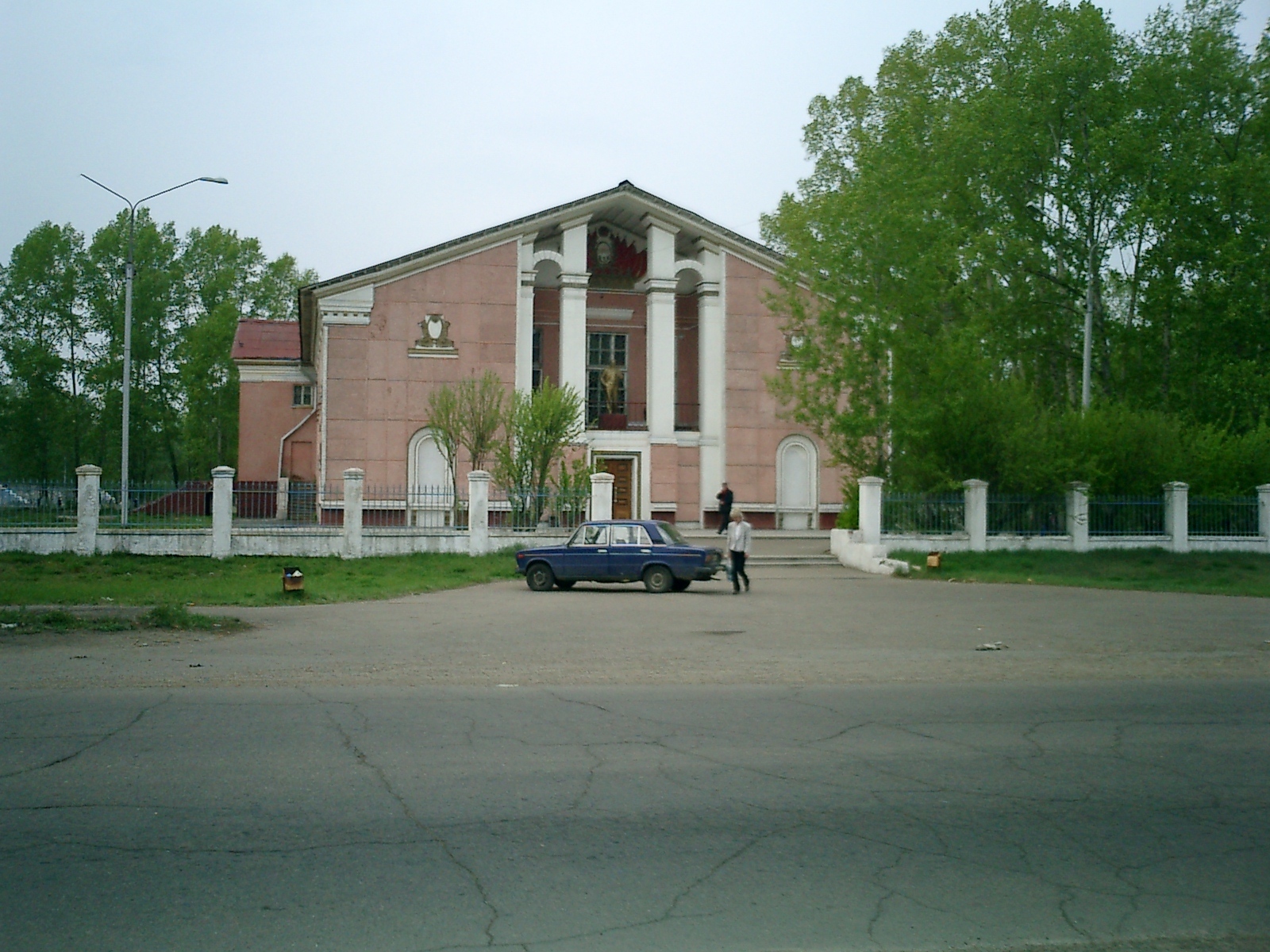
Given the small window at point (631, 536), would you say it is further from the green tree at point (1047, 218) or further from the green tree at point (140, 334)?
the green tree at point (140, 334)

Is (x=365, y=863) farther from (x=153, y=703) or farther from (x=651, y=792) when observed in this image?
(x=153, y=703)

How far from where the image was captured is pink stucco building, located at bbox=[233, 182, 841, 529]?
118 feet

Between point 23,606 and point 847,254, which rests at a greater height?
point 847,254

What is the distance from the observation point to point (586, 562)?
22125mm

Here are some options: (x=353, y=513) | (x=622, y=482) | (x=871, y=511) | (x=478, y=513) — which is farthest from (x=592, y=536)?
(x=622, y=482)

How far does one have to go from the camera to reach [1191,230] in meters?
39.4

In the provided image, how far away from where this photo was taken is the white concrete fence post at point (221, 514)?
85.7 ft

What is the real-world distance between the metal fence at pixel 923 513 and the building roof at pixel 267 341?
95.6ft

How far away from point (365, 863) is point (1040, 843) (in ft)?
11.7

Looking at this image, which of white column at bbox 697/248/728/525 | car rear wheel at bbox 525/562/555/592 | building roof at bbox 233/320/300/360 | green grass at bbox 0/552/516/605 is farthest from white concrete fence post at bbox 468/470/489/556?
A: building roof at bbox 233/320/300/360

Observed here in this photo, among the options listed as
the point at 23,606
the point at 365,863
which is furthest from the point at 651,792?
the point at 23,606

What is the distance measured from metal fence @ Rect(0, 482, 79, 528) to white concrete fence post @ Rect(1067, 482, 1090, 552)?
81.6ft

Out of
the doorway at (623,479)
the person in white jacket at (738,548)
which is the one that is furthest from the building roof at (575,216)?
the person in white jacket at (738,548)

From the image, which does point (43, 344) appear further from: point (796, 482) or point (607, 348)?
point (796, 482)
